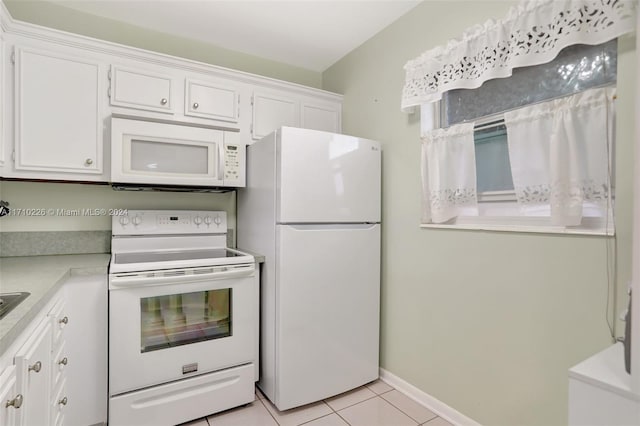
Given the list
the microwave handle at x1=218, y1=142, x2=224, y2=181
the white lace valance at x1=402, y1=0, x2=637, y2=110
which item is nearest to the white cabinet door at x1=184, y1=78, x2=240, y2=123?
the microwave handle at x1=218, y1=142, x2=224, y2=181

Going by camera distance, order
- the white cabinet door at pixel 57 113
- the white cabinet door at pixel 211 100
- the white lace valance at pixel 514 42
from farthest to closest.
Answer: the white cabinet door at pixel 211 100 → the white cabinet door at pixel 57 113 → the white lace valance at pixel 514 42

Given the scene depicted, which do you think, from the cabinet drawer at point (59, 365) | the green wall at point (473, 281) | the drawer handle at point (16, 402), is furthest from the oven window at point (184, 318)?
the green wall at point (473, 281)

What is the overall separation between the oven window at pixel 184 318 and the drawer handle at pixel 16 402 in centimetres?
85

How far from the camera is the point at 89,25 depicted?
219 cm

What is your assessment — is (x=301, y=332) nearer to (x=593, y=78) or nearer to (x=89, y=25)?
(x=593, y=78)

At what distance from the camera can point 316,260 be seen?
2016 millimetres

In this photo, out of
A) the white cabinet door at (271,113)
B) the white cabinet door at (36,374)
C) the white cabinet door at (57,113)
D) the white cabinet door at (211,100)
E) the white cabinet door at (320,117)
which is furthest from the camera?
the white cabinet door at (320,117)

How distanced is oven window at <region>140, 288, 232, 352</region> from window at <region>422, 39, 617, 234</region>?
143 centimetres

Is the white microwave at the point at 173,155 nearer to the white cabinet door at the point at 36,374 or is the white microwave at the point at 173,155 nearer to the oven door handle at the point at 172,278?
the oven door handle at the point at 172,278

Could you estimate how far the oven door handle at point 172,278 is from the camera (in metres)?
1.63

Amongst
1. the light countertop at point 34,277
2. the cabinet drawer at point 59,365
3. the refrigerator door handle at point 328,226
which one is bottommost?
the cabinet drawer at point 59,365

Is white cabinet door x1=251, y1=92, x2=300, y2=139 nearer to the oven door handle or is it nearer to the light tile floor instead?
the oven door handle

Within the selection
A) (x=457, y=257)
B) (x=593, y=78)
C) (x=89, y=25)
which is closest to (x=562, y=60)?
(x=593, y=78)

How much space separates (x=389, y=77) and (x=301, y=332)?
1.78 meters
